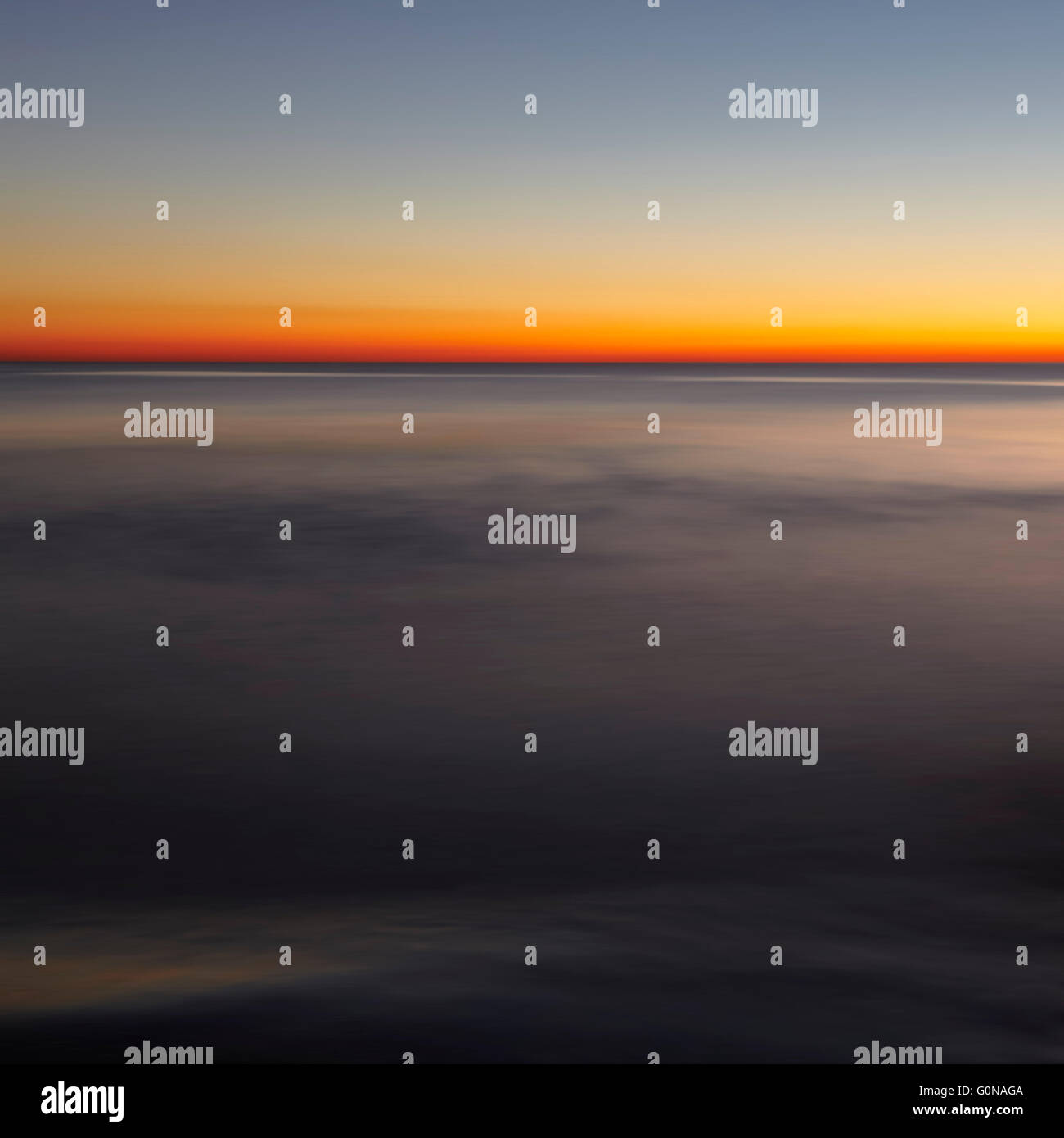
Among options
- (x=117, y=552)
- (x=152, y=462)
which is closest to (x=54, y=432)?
(x=152, y=462)

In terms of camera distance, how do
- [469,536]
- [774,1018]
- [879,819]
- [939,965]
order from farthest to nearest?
[469,536] → [879,819] → [939,965] → [774,1018]

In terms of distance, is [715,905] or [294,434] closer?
[715,905]

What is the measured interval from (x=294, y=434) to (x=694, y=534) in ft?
91.9

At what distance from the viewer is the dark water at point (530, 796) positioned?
20.9 feet

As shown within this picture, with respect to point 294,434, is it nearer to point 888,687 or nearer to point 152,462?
point 152,462

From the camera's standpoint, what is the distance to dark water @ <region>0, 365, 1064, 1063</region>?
20.9 feet

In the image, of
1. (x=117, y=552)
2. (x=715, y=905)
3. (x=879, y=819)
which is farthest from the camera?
(x=117, y=552)

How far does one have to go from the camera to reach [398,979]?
259 inches

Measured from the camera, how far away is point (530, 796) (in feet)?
30.2

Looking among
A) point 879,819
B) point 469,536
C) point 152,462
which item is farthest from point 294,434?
point 879,819
